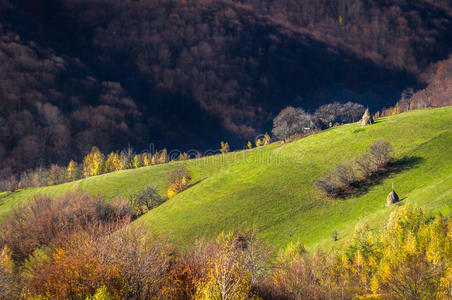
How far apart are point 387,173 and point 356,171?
5957 mm

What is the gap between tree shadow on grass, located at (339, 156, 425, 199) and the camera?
57906 millimetres

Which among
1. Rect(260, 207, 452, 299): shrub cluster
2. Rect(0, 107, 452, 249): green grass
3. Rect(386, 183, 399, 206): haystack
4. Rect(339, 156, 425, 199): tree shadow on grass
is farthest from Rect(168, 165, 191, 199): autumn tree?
Rect(386, 183, 399, 206): haystack

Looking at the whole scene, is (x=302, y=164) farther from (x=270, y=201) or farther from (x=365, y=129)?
(x=365, y=129)

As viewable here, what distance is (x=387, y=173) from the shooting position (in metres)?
59.5

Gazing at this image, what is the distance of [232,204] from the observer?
65.0 meters

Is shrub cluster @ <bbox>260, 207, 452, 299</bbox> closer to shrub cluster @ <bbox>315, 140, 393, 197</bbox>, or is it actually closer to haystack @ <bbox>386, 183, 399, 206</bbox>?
haystack @ <bbox>386, 183, 399, 206</bbox>

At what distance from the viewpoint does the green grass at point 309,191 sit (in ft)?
163

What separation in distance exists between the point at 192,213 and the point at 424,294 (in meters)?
49.5

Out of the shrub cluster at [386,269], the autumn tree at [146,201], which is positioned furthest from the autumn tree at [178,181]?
the shrub cluster at [386,269]

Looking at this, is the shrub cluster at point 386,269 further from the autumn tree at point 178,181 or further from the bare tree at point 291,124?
the bare tree at point 291,124

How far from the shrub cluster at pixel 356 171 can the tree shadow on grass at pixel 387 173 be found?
15.3 inches

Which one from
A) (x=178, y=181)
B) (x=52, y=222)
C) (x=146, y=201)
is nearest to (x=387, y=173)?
(x=178, y=181)

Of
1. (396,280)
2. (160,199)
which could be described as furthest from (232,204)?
(396,280)

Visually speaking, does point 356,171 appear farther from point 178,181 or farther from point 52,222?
point 52,222
